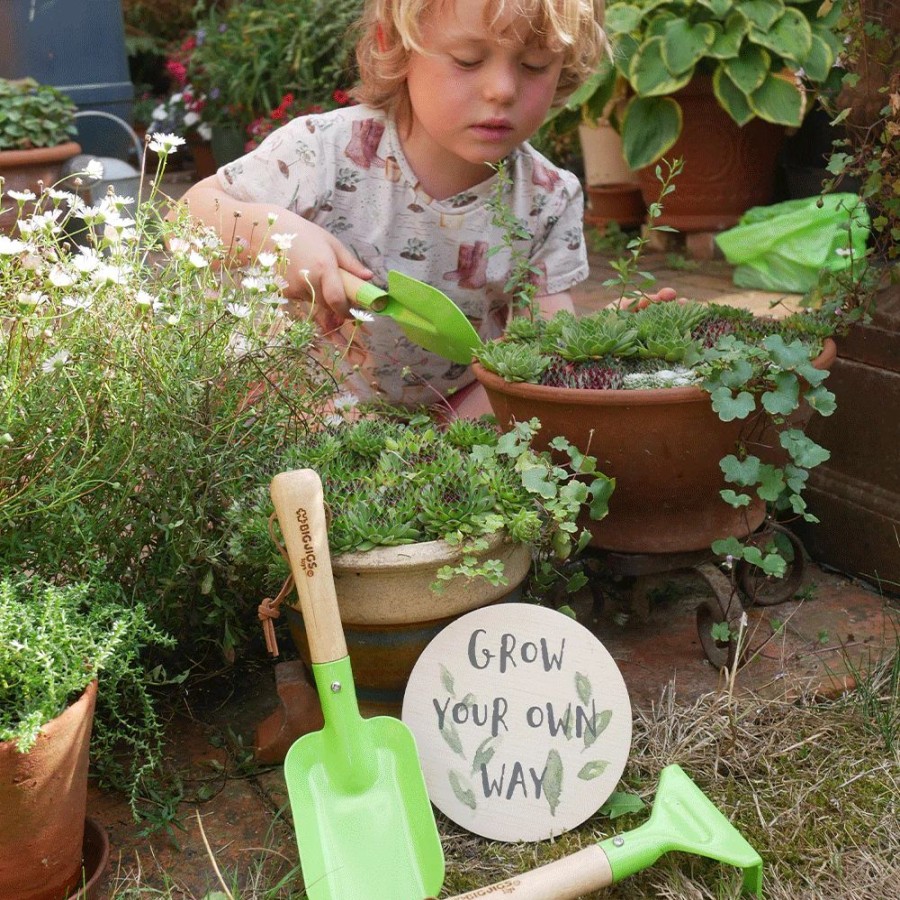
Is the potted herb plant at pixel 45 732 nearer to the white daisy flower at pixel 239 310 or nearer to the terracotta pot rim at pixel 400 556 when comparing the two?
the terracotta pot rim at pixel 400 556

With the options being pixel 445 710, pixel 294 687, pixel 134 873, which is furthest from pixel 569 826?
pixel 134 873

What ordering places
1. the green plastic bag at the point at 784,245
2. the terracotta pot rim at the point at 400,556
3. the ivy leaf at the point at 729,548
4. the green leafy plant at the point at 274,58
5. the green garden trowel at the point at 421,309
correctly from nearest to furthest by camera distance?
the terracotta pot rim at the point at 400,556, the ivy leaf at the point at 729,548, the green garden trowel at the point at 421,309, the green plastic bag at the point at 784,245, the green leafy plant at the point at 274,58

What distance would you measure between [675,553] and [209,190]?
114 centimetres

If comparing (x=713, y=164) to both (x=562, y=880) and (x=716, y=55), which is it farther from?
(x=562, y=880)

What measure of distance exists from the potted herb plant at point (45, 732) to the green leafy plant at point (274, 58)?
375 centimetres

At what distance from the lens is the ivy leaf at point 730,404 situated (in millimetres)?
1609

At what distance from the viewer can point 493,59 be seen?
201cm

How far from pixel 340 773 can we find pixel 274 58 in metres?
4.53

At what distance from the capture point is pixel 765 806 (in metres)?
1.49

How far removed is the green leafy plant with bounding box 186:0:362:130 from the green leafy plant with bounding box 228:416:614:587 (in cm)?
334

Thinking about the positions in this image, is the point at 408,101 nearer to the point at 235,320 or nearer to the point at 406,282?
the point at 406,282

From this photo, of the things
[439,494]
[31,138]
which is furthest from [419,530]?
[31,138]

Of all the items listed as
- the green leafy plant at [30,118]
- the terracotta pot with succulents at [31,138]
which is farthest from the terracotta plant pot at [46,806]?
the green leafy plant at [30,118]

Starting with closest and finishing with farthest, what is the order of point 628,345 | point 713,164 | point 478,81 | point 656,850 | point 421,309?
1. point 656,850
2. point 628,345
3. point 421,309
4. point 478,81
5. point 713,164
